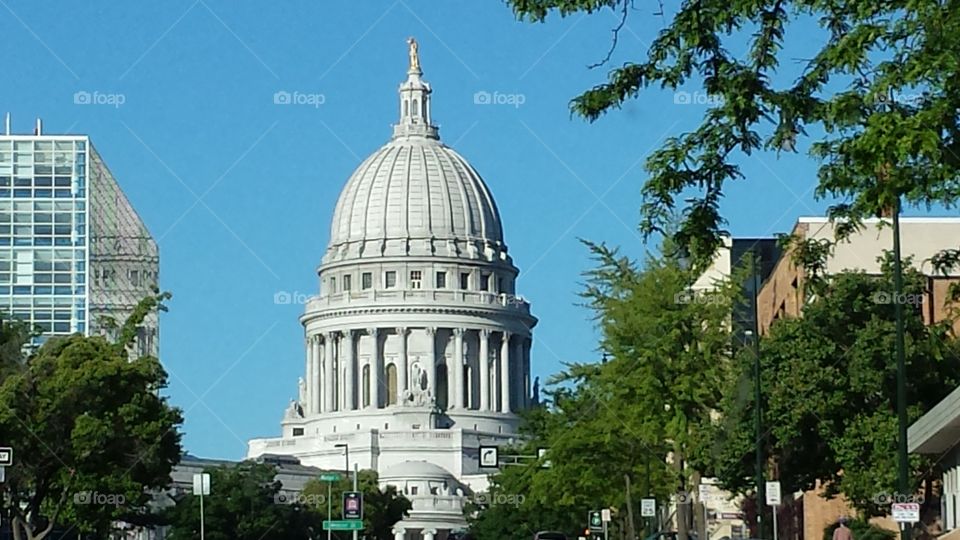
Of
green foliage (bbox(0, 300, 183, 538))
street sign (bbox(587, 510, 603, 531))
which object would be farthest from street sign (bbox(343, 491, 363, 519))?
street sign (bbox(587, 510, 603, 531))

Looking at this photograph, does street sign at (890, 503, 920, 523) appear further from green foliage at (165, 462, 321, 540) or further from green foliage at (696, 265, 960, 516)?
green foliage at (165, 462, 321, 540)

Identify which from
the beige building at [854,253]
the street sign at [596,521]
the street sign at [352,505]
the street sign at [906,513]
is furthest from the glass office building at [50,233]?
→ the street sign at [906,513]

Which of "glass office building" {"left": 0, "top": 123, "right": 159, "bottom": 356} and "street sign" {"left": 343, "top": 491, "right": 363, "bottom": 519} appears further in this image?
"glass office building" {"left": 0, "top": 123, "right": 159, "bottom": 356}

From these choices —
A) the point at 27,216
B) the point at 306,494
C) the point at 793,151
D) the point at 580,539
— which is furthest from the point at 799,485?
the point at 27,216

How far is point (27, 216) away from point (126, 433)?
84.6 meters

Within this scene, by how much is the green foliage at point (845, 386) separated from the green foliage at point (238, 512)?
1710 inches

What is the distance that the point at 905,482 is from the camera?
1411 inches

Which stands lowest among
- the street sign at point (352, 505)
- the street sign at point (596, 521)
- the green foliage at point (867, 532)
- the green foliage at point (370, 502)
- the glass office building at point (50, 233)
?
the green foliage at point (867, 532)

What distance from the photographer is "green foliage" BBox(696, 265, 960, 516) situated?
5653 centimetres

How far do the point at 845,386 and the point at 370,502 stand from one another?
3475 inches

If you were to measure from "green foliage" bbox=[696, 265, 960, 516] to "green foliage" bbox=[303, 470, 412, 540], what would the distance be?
232 ft

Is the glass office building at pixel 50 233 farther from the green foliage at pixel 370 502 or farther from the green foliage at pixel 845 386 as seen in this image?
the green foliage at pixel 845 386

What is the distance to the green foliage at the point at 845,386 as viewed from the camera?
185 ft

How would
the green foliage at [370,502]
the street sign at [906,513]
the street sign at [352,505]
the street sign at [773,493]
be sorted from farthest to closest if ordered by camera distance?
the green foliage at [370,502] < the street sign at [352,505] < the street sign at [773,493] < the street sign at [906,513]
